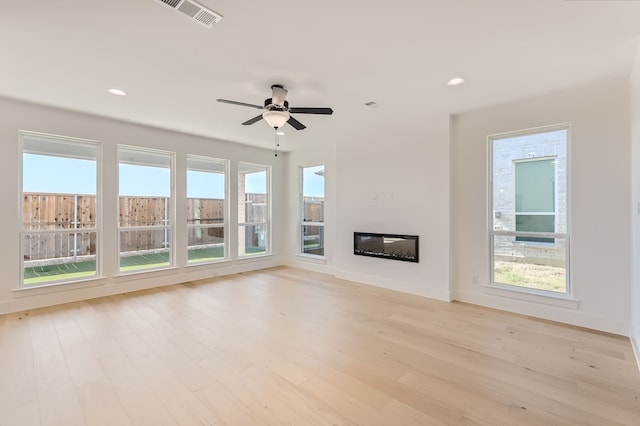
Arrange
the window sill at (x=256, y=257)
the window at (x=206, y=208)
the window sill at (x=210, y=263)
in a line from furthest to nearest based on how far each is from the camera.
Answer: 1. the window sill at (x=256, y=257)
2. the window at (x=206, y=208)
3. the window sill at (x=210, y=263)

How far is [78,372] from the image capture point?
7.91ft

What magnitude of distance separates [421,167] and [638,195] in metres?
2.42

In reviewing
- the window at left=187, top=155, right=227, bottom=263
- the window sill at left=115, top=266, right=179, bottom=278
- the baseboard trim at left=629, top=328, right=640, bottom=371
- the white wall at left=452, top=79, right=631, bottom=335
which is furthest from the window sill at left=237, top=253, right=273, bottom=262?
the baseboard trim at left=629, top=328, right=640, bottom=371

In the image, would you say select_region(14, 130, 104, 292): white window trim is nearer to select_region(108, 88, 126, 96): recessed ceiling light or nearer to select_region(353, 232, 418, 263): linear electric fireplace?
select_region(108, 88, 126, 96): recessed ceiling light

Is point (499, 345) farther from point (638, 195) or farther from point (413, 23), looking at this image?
point (413, 23)

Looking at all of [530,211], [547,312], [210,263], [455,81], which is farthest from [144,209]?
[547,312]

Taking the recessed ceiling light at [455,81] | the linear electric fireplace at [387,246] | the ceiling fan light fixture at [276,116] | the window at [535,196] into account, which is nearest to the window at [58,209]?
the ceiling fan light fixture at [276,116]

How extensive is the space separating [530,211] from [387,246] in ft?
6.86

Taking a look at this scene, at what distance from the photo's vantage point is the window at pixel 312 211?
6.52 meters

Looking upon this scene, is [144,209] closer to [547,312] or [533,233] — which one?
[533,233]

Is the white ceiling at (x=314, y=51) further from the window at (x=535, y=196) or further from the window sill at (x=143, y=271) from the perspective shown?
the window sill at (x=143, y=271)

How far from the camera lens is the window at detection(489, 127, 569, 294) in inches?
143

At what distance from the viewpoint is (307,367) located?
2.50 metres

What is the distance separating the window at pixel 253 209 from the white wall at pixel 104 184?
0.82 ft
